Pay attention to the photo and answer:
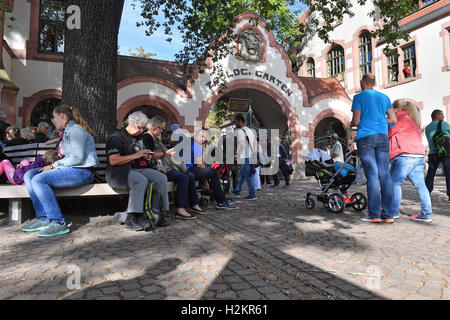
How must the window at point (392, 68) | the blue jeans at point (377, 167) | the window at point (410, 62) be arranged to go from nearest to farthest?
1. the blue jeans at point (377, 167)
2. the window at point (410, 62)
3. the window at point (392, 68)

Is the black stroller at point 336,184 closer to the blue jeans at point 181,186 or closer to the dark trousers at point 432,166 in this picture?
the dark trousers at point 432,166

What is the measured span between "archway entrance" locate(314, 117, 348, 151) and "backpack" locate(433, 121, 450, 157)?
477 inches

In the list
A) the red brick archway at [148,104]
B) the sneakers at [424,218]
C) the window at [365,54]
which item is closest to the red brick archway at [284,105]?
the red brick archway at [148,104]

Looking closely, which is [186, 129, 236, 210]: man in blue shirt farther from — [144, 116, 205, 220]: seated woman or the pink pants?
the pink pants

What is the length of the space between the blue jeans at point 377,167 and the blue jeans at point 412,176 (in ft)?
1.23

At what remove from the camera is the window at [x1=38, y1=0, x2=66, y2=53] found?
13.5 metres

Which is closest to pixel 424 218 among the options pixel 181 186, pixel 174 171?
pixel 181 186

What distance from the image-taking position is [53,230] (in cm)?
402

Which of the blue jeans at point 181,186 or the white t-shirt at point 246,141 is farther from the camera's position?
the white t-shirt at point 246,141

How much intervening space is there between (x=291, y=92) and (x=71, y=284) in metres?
15.9

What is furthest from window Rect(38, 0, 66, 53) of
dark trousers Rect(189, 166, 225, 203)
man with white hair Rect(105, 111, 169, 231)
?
man with white hair Rect(105, 111, 169, 231)

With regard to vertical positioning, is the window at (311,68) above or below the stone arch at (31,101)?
above

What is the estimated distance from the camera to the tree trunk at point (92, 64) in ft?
19.0

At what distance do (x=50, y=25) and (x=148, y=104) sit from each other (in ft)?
17.1
